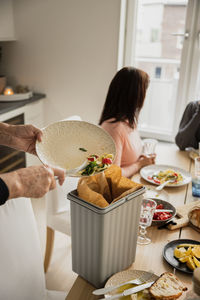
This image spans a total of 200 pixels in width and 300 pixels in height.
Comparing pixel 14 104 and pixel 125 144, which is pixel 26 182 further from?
pixel 14 104

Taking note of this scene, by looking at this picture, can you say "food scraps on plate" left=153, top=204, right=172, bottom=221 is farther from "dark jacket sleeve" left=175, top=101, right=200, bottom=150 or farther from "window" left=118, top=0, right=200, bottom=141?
"window" left=118, top=0, right=200, bottom=141

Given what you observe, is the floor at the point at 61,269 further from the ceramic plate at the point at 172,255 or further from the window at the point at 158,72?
the window at the point at 158,72

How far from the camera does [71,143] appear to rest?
101 centimetres

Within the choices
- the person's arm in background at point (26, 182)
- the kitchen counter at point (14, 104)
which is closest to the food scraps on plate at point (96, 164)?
the person's arm in background at point (26, 182)

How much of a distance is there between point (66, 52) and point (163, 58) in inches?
56.0

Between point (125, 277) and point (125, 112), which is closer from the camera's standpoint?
point (125, 277)

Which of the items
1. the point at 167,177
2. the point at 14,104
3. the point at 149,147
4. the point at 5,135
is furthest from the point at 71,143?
the point at 14,104

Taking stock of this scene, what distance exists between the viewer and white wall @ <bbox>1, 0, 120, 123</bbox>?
7.98ft

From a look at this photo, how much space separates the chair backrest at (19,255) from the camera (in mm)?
979

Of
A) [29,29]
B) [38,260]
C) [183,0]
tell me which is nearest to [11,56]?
[29,29]

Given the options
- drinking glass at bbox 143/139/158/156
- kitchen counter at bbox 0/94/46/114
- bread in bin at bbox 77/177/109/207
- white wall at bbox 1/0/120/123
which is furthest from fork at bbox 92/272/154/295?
white wall at bbox 1/0/120/123

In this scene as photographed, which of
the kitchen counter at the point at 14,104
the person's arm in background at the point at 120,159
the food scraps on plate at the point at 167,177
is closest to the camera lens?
the food scraps on plate at the point at 167,177

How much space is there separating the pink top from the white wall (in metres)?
0.99

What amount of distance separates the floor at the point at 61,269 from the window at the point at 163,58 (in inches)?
56.7
